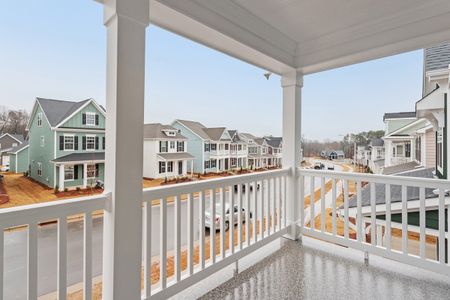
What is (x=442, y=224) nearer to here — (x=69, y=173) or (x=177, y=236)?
(x=177, y=236)

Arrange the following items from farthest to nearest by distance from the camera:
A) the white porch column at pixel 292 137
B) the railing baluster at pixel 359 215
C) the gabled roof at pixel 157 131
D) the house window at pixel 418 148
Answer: the white porch column at pixel 292 137 < the railing baluster at pixel 359 215 < the house window at pixel 418 148 < the gabled roof at pixel 157 131

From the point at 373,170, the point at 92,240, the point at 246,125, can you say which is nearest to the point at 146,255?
the point at 92,240

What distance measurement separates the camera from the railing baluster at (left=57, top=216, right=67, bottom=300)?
136 cm

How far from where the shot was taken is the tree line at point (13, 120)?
1.26 m

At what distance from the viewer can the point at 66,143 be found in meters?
1.44

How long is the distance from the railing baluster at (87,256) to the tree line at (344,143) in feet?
8.54

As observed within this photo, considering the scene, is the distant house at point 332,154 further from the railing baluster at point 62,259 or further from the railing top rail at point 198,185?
the railing baluster at point 62,259

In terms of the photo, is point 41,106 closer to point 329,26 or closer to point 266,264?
point 266,264

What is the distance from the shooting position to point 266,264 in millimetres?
2543

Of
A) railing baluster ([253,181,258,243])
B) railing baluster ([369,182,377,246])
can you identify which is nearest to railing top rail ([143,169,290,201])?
railing baluster ([253,181,258,243])

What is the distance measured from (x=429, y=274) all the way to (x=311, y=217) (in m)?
1.19

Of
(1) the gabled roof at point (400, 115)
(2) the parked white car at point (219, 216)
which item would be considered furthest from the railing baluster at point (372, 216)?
(2) the parked white car at point (219, 216)

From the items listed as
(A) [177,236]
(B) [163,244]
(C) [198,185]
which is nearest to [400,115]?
(C) [198,185]

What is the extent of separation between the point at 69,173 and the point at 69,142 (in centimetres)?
18
